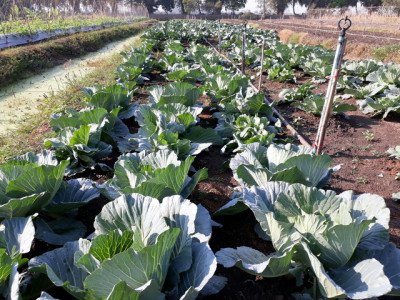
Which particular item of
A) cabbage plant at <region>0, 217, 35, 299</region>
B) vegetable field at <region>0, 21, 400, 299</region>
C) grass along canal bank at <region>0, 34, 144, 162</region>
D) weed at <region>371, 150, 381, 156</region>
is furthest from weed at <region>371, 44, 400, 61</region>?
cabbage plant at <region>0, 217, 35, 299</region>

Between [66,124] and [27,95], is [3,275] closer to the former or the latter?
[66,124]

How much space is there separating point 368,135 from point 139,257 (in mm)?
4473

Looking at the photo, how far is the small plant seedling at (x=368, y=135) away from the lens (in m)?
4.64

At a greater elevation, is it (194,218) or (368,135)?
(194,218)

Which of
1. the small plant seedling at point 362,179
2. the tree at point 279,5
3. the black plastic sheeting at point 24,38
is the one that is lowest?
the small plant seedling at point 362,179

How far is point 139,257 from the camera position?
4.70 ft

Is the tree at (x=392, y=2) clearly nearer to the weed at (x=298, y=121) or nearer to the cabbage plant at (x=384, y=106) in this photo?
the cabbage plant at (x=384, y=106)

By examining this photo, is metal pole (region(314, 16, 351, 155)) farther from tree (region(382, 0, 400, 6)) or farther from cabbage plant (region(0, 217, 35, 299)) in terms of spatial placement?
tree (region(382, 0, 400, 6))

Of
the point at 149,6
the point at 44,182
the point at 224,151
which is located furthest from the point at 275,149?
the point at 149,6

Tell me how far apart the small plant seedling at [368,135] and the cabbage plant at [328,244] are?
9.59ft

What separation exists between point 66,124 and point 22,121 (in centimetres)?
249

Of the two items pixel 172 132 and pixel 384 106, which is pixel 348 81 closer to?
pixel 384 106

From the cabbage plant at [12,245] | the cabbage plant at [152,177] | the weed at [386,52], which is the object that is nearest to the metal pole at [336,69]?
the cabbage plant at [152,177]

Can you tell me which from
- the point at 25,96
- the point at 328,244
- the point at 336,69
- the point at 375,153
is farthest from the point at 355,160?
the point at 25,96
